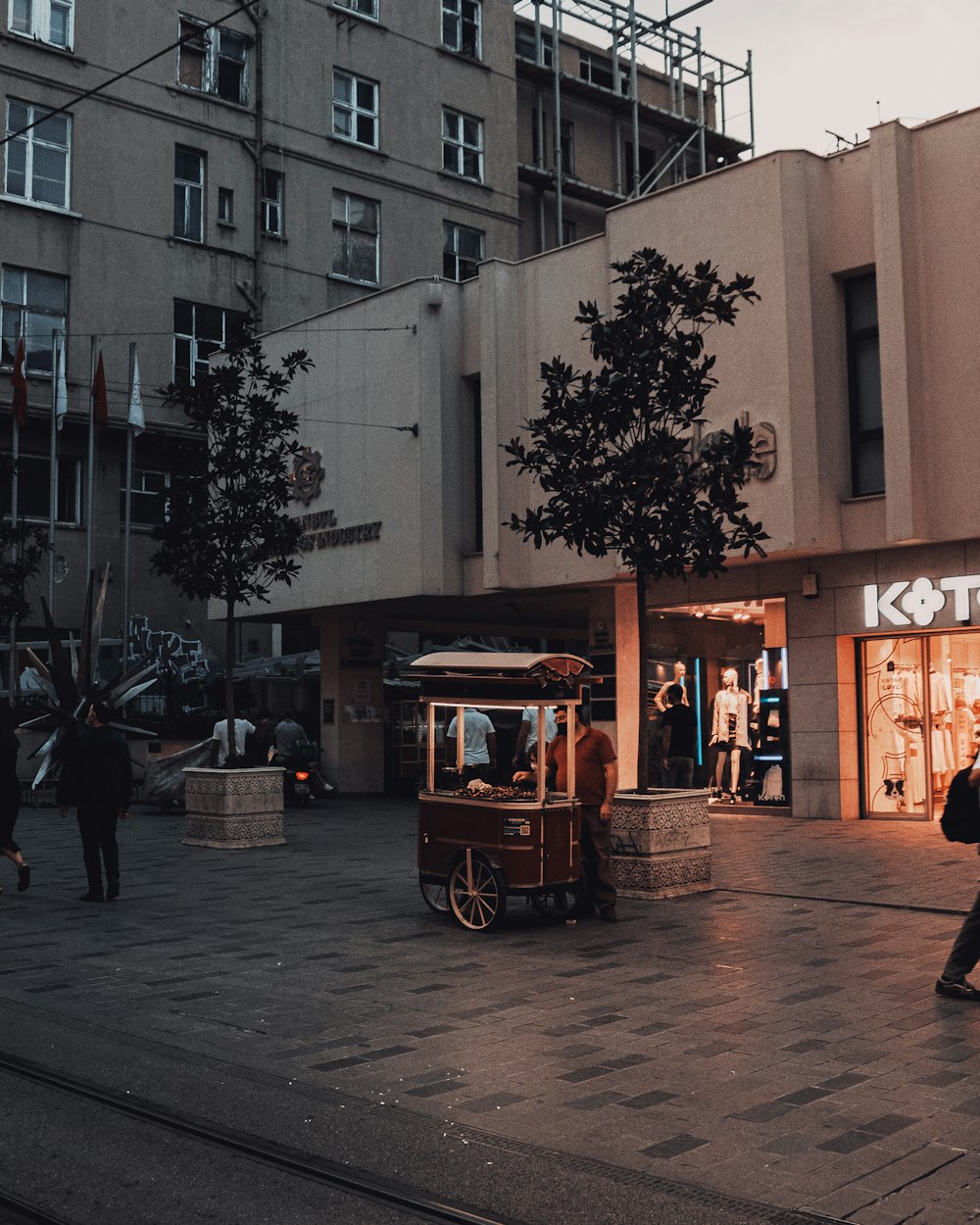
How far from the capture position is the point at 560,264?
71.4 ft

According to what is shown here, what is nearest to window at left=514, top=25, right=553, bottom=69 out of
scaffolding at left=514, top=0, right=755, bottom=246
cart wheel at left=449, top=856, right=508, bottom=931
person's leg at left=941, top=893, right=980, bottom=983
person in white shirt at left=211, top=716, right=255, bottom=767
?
scaffolding at left=514, top=0, right=755, bottom=246

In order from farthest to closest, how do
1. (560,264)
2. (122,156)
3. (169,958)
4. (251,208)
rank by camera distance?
1. (251,208)
2. (122,156)
3. (560,264)
4. (169,958)

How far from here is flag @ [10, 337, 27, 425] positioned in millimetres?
28781

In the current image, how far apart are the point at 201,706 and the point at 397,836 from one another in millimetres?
12348

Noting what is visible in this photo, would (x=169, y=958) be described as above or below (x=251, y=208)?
below

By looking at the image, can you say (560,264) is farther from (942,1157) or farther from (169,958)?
(942,1157)

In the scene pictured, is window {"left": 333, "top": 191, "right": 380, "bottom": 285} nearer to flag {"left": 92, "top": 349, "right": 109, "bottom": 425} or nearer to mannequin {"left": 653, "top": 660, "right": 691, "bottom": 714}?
flag {"left": 92, "top": 349, "right": 109, "bottom": 425}

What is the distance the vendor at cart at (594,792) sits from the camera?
36.3 feet

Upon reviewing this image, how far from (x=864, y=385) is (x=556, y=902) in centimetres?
980

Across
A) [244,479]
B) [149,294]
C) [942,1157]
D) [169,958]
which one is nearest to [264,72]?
[149,294]

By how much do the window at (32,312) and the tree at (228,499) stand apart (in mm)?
14281

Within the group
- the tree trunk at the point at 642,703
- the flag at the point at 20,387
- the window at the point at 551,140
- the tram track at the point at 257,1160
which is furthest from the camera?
the window at the point at 551,140

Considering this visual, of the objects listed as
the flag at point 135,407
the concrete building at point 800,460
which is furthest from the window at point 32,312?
the concrete building at point 800,460

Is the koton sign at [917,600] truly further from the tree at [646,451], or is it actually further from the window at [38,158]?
the window at [38,158]
